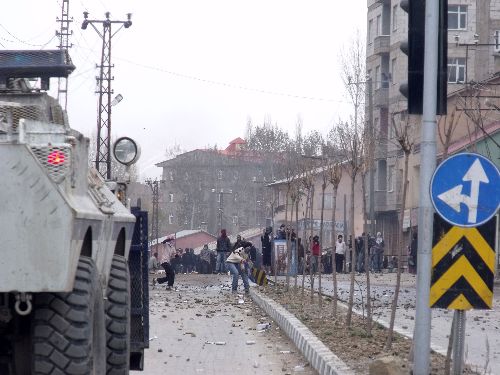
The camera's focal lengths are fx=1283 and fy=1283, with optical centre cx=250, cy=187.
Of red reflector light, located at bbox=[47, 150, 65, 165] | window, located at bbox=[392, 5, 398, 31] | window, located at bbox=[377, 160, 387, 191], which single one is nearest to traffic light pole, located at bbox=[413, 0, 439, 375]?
red reflector light, located at bbox=[47, 150, 65, 165]

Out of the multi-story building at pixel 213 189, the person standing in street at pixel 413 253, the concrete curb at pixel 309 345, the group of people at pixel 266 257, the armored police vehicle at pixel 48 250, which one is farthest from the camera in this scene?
the multi-story building at pixel 213 189

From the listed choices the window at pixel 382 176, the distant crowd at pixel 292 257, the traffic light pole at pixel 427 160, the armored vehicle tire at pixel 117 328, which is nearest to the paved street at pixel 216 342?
the traffic light pole at pixel 427 160

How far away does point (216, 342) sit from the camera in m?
17.0

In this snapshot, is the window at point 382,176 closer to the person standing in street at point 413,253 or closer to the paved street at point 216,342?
the person standing in street at point 413,253

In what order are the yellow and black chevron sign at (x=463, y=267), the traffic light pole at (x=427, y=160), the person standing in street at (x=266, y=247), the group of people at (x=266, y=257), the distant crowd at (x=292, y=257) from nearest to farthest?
the yellow and black chevron sign at (x=463, y=267)
the traffic light pole at (x=427, y=160)
the group of people at (x=266, y=257)
the person standing in street at (x=266, y=247)
the distant crowd at (x=292, y=257)

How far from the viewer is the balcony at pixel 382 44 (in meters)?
75.4

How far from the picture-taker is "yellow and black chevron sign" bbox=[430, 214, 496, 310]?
33.8ft

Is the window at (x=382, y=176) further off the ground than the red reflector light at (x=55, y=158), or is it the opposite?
the window at (x=382, y=176)

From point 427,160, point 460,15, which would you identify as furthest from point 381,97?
point 427,160

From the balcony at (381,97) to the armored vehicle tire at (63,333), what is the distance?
68690 millimetres

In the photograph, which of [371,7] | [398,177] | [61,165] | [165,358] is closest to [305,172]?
[165,358]

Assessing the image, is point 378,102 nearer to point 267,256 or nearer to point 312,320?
point 267,256

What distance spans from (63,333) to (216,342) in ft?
32.8

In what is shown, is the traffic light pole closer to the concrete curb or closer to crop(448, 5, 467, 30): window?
the concrete curb
